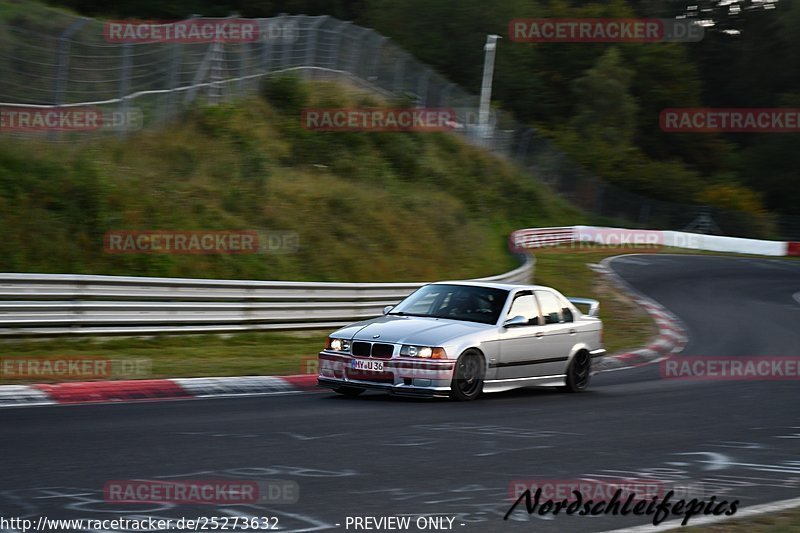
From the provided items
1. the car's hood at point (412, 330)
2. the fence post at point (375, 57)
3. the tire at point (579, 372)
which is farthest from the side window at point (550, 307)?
the fence post at point (375, 57)

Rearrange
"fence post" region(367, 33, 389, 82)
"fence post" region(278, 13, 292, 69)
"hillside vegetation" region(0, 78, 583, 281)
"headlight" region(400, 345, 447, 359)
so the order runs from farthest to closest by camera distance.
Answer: "fence post" region(367, 33, 389, 82), "fence post" region(278, 13, 292, 69), "hillside vegetation" region(0, 78, 583, 281), "headlight" region(400, 345, 447, 359)

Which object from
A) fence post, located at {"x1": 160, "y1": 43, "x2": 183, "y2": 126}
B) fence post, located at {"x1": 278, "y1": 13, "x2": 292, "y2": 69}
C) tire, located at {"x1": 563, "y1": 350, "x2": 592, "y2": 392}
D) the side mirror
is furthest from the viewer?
fence post, located at {"x1": 278, "y1": 13, "x2": 292, "y2": 69}

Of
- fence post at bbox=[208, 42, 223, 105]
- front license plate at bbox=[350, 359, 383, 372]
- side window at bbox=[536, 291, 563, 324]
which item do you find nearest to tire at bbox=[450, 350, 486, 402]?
front license plate at bbox=[350, 359, 383, 372]

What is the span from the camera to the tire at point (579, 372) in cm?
1286

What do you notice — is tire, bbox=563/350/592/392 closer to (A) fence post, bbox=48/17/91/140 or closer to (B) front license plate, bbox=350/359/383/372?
(B) front license plate, bbox=350/359/383/372

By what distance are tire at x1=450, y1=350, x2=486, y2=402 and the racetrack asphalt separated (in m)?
0.19

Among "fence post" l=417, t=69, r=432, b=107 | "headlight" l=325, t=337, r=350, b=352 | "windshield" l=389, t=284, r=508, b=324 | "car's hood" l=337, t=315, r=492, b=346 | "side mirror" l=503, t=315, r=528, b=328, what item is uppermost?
"fence post" l=417, t=69, r=432, b=107

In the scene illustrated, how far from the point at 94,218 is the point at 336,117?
61.5 feet

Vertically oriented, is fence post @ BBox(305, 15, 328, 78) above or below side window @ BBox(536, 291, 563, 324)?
above

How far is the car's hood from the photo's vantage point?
10.9 m

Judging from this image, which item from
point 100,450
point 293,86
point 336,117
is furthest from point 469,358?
point 336,117

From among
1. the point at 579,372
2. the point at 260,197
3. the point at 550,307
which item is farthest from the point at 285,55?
the point at 579,372

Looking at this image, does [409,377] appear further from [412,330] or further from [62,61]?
[62,61]

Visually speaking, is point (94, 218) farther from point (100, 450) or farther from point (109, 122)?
point (100, 450)
